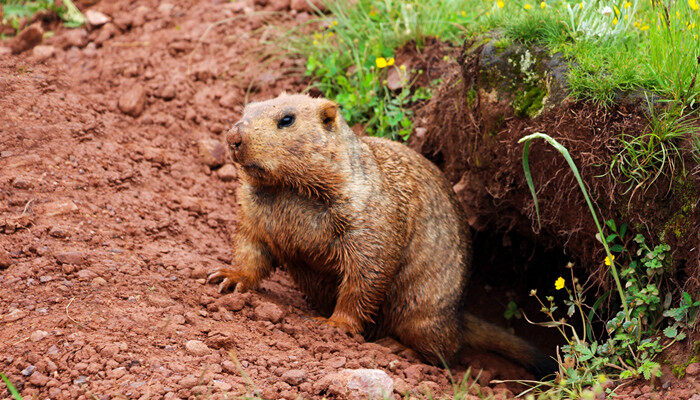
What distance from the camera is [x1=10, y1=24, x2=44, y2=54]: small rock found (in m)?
6.47

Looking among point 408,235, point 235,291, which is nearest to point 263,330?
point 235,291

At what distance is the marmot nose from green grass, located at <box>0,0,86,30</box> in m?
3.86

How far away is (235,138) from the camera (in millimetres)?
4102

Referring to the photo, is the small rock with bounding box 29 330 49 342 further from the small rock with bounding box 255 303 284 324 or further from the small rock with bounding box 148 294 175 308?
the small rock with bounding box 255 303 284 324

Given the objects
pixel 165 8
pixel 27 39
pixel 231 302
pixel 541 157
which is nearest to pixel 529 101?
pixel 541 157

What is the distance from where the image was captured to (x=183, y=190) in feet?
19.2

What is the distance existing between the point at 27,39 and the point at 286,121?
148 inches

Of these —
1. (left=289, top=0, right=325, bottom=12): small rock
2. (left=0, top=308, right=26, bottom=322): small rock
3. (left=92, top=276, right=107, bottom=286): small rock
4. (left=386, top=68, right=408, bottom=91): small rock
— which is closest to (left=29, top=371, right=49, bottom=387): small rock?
(left=0, top=308, right=26, bottom=322): small rock

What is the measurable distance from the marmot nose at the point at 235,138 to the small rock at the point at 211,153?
7.15 feet

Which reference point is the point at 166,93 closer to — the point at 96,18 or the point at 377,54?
the point at 96,18

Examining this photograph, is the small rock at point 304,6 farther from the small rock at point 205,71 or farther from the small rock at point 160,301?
the small rock at point 160,301

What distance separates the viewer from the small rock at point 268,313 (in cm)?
446

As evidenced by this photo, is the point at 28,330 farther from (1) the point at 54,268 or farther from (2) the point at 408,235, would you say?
(2) the point at 408,235

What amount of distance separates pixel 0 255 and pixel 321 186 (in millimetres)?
2090
